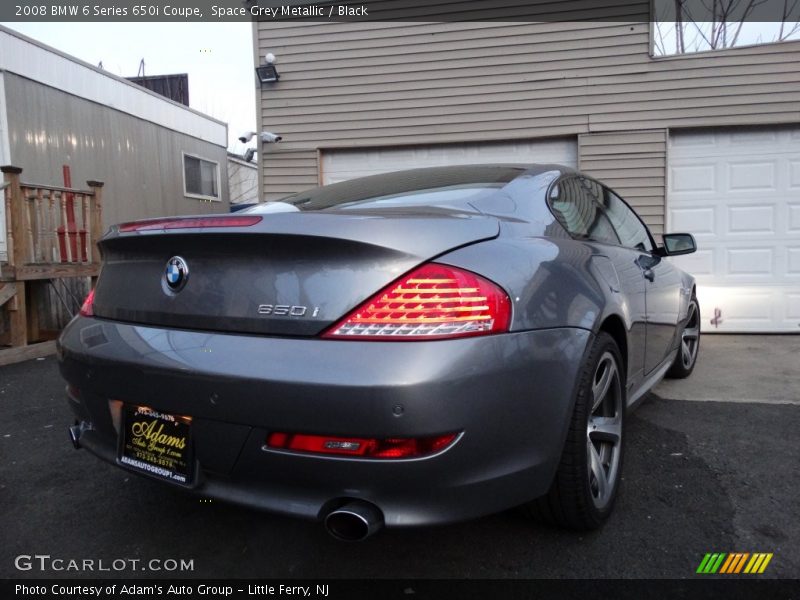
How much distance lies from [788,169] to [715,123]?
886mm

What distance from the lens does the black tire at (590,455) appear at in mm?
1943

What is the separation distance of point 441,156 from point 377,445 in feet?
19.8

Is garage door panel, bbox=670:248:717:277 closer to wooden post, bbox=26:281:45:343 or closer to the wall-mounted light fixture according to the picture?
the wall-mounted light fixture

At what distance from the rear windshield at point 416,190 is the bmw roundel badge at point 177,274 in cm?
56

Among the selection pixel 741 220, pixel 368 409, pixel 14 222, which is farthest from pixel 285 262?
pixel 741 220

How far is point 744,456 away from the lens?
288 centimetres

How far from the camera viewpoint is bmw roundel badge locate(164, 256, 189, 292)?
1876 mm

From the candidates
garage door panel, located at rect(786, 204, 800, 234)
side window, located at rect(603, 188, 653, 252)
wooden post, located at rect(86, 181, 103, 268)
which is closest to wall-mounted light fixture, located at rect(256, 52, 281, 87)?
wooden post, located at rect(86, 181, 103, 268)

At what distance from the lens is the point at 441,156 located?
720 centimetres

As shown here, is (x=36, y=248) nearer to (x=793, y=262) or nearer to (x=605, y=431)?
(x=605, y=431)

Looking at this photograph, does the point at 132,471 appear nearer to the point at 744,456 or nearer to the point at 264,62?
the point at 744,456

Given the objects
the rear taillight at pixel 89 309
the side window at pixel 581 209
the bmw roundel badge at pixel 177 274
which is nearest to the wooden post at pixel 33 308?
the rear taillight at pixel 89 309

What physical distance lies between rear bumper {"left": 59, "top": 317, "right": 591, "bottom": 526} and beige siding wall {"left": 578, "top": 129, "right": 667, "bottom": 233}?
532 centimetres

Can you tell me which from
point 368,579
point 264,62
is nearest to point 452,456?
point 368,579
